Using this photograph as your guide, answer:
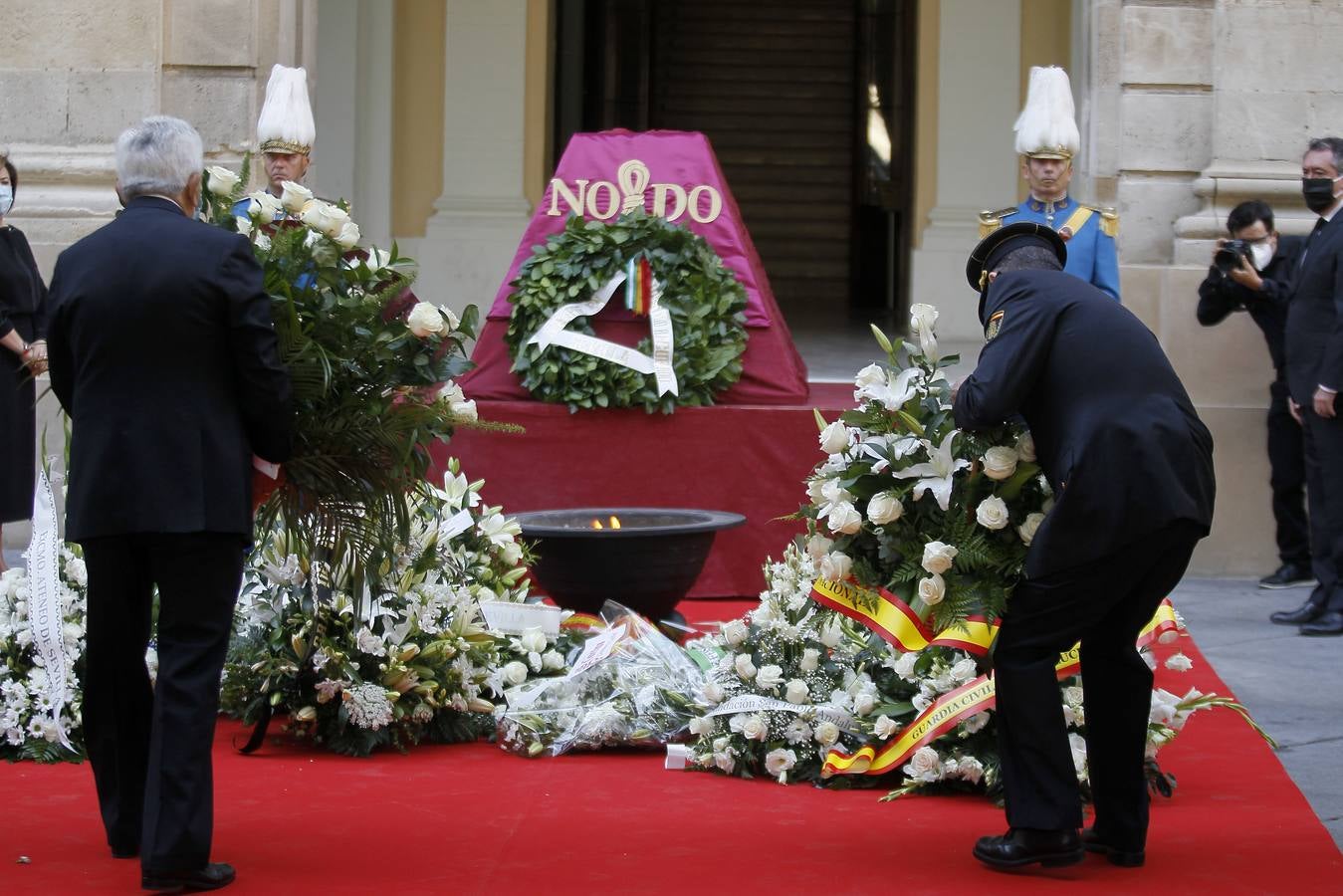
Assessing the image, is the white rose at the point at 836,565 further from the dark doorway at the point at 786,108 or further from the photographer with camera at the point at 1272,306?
the dark doorway at the point at 786,108

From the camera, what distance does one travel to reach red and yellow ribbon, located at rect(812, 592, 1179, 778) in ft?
16.1

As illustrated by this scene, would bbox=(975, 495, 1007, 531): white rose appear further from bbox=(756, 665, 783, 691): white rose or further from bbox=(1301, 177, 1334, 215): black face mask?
bbox=(1301, 177, 1334, 215): black face mask

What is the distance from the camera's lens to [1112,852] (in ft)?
14.5

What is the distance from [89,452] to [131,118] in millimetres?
6024

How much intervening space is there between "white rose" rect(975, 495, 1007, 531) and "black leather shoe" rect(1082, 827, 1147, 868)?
0.81 meters

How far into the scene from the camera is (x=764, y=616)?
561cm

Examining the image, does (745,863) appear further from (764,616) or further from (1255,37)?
(1255,37)

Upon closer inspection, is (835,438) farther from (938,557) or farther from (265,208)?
(265,208)

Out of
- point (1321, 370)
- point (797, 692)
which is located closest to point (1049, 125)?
point (1321, 370)

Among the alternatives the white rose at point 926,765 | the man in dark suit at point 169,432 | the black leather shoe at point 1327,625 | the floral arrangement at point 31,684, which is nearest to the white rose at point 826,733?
the white rose at point 926,765

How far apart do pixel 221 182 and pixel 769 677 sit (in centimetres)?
208

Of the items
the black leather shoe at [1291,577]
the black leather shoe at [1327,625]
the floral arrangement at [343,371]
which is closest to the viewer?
the floral arrangement at [343,371]

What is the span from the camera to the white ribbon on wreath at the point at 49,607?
5.32 meters

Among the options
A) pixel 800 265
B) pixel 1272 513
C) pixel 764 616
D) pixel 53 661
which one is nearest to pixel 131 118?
pixel 53 661
